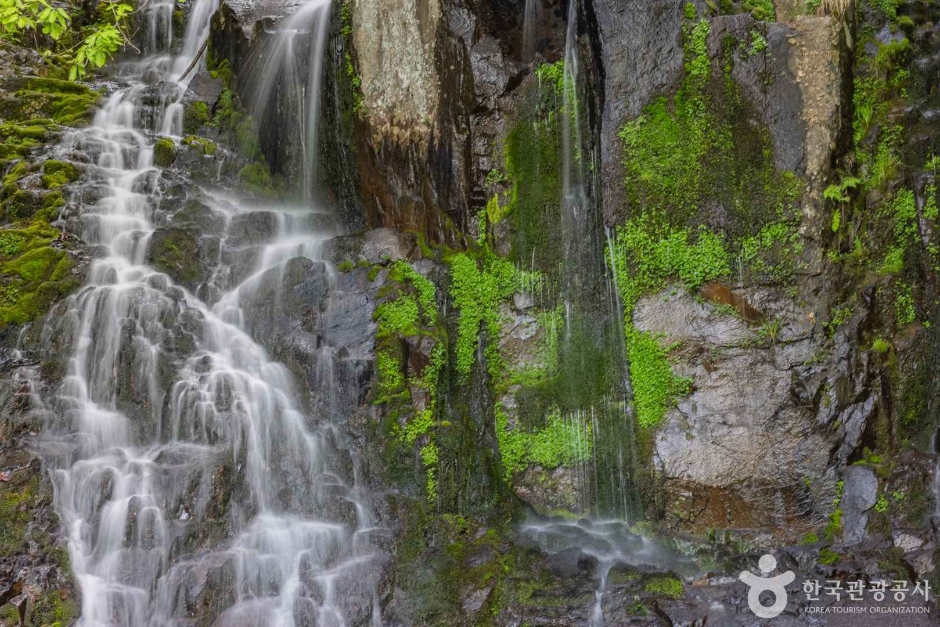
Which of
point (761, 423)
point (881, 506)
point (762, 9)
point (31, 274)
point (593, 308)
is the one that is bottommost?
point (881, 506)

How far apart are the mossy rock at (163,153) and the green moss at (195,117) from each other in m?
0.81

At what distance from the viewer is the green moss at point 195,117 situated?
10961mm

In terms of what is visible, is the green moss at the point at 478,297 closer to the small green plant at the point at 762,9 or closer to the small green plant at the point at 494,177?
the small green plant at the point at 494,177

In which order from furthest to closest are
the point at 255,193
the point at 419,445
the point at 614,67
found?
the point at 255,193 → the point at 614,67 → the point at 419,445

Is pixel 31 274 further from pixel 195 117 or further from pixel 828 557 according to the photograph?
pixel 828 557

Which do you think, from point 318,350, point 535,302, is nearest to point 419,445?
point 318,350

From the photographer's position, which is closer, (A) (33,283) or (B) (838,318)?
(B) (838,318)

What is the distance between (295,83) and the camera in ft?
33.6

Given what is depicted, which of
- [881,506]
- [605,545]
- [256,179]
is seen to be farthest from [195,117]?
[881,506]

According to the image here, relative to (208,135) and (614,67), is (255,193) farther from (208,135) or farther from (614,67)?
(614,67)

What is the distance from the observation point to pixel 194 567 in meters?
6.46

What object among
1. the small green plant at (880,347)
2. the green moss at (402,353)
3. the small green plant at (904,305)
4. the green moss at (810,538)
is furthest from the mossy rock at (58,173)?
the small green plant at (904,305)

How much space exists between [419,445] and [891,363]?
4.97 metres

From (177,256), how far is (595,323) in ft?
16.8
